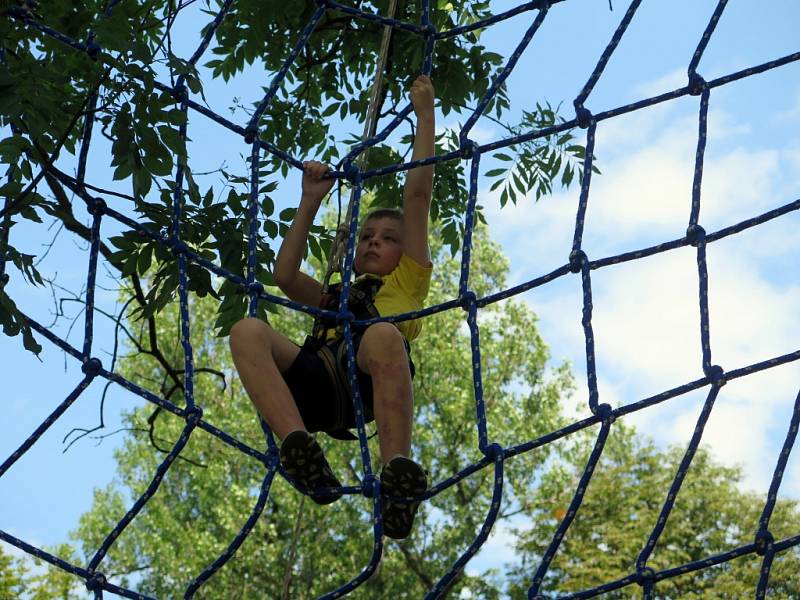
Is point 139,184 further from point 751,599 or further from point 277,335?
point 751,599

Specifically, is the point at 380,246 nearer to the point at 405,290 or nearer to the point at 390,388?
the point at 405,290

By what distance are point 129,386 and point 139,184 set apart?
59 centimetres

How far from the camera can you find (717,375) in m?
2.33

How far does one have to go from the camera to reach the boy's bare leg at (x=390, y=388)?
235 centimetres

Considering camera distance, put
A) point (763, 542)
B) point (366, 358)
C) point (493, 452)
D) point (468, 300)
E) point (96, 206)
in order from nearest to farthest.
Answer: point (763, 542) < point (493, 452) < point (366, 358) < point (468, 300) < point (96, 206)

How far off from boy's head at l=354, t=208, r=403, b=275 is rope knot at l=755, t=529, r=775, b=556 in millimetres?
1097

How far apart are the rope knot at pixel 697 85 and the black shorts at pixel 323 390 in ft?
3.05

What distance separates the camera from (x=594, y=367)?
2.36 m

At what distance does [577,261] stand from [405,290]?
489 millimetres

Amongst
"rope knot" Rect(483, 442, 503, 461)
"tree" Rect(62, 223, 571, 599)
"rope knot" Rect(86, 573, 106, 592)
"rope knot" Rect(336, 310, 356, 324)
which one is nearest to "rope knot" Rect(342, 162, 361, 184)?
"rope knot" Rect(336, 310, 356, 324)

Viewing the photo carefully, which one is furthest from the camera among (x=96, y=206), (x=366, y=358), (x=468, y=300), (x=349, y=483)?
(x=349, y=483)

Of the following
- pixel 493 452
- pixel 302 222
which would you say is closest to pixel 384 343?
pixel 493 452

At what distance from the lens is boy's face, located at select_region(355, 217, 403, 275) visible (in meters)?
2.80

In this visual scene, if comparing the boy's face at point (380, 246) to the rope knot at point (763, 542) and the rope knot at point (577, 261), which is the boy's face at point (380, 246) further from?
the rope knot at point (763, 542)
